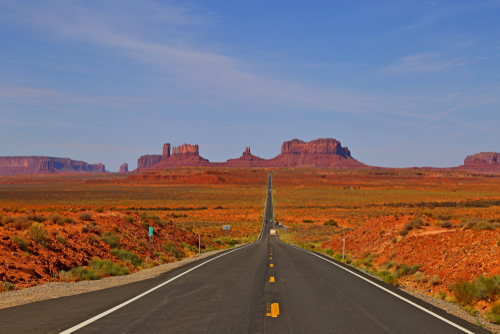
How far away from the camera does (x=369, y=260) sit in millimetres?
18500

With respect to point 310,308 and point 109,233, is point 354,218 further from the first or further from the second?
point 310,308

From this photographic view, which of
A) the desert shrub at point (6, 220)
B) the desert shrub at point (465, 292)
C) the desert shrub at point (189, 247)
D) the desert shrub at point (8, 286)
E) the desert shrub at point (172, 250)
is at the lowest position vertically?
the desert shrub at point (189, 247)

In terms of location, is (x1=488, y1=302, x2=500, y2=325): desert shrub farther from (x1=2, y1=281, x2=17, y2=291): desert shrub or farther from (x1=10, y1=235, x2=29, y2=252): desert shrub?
(x1=10, y1=235, x2=29, y2=252): desert shrub

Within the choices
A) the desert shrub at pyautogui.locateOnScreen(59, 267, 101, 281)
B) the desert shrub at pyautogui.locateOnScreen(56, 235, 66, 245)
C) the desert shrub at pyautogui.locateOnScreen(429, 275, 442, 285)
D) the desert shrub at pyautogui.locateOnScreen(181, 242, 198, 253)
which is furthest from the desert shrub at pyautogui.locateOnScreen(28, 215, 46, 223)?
the desert shrub at pyautogui.locateOnScreen(429, 275, 442, 285)

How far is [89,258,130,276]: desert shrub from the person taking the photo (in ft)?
44.8

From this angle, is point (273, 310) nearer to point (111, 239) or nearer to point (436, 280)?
point (436, 280)

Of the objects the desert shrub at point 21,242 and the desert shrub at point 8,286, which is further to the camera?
the desert shrub at point 21,242

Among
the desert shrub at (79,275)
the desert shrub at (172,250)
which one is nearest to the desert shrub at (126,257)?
the desert shrub at (79,275)

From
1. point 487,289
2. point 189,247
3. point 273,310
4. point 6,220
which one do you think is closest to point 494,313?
point 487,289

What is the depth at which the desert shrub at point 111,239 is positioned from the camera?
17812mm

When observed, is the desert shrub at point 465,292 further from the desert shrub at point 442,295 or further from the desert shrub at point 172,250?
the desert shrub at point 172,250

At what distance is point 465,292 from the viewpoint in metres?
9.41

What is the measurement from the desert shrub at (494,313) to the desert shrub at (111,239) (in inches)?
602

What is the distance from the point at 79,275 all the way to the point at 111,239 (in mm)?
5884
